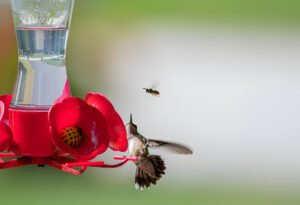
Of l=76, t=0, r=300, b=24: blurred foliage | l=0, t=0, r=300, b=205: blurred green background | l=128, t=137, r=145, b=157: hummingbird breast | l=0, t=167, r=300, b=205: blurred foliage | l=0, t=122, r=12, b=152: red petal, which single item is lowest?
l=0, t=122, r=12, b=152: red petal

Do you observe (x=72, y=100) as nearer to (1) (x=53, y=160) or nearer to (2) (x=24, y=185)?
(1) (x=53, y=160)

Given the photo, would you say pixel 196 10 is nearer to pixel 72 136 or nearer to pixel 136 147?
pixel 136 147

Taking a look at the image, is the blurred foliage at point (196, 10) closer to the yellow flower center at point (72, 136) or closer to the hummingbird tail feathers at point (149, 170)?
the hummingbird tail feathers at point (149, 170)

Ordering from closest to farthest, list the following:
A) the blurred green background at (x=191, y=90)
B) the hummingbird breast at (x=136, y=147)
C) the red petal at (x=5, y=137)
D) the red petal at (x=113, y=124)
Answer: the red petal at (x=5, y=137) < the red petal at (x=113, y=124) < the hummingbird breast at (x=136, y=147) < the blurred green background at (x=191, y=90)

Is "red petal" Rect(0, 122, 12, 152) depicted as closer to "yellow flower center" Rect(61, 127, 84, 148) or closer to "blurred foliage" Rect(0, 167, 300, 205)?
"yellow flower center" Rect(61, 127, 84, 148)

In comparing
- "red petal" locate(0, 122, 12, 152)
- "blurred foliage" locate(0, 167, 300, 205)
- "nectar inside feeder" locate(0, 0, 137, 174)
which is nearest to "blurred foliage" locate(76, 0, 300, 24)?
"blurred foliage" locate(0, 167, 300, 205)

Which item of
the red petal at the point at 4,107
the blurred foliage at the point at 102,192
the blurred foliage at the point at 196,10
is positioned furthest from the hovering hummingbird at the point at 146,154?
the blurred foliage at the point at 102,192
